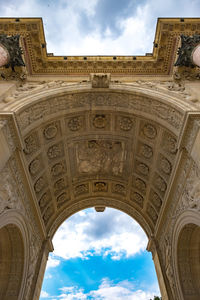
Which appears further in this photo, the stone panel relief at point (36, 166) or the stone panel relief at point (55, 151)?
the stone panel relief at point (55, 151)

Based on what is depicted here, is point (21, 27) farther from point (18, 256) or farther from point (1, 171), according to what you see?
point (18, 256)

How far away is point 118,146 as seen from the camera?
1130cm

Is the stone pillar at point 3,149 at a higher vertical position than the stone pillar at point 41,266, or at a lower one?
higher

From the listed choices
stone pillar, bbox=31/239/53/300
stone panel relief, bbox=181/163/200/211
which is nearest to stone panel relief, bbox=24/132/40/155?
stone pillar, bbox=31/239/53/300

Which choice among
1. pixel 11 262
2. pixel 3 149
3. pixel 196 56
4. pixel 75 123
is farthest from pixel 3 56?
pixel 11 262

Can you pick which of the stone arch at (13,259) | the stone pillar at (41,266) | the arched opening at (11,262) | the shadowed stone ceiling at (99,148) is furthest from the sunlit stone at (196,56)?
the stone pillar at (41,266)

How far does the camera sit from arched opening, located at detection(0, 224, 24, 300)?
850cm

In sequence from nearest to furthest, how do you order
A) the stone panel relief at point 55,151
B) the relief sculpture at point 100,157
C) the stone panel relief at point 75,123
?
the stone panel relief at point 75,123
the stone panel relief at point 55,151
the relief sculpture at point 100,157

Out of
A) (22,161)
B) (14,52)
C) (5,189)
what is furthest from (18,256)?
(14,52)

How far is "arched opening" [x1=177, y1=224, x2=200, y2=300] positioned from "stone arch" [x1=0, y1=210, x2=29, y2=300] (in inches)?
275

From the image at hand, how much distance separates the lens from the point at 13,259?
909 centimetres

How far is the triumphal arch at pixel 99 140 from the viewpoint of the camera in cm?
798

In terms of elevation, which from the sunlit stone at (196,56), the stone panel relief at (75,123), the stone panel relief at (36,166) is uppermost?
the sunlit stone at (196,56)

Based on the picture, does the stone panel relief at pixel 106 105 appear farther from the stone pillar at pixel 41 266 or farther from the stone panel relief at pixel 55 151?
the stone pillar at pixel 41 266
